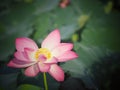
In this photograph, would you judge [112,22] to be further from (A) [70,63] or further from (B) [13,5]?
(B) [13,5]

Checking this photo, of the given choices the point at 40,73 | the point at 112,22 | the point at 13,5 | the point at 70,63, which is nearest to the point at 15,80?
the point at 40,73

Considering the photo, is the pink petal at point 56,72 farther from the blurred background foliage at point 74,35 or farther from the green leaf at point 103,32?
the green leaf at point 103,32

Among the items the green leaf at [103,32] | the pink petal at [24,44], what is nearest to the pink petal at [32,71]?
the pink petal at [24,44]

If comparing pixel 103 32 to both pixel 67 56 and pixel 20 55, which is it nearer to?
pixel 67 56

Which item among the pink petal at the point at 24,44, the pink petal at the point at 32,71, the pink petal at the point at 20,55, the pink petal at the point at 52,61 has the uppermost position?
the pink petal at the point at 24,44

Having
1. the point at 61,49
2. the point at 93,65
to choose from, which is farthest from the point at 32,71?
the point at 93,65

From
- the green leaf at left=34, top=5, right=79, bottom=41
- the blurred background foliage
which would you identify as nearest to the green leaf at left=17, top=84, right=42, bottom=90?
the blurred background foliage
